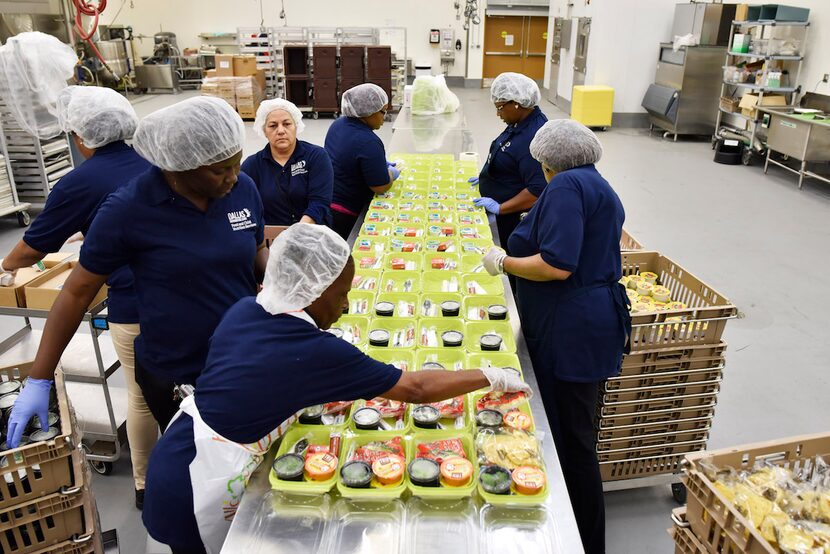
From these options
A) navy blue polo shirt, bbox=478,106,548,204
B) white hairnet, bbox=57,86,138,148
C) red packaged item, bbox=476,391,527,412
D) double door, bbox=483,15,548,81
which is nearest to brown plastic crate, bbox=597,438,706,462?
red packaged item, bbox=476,391,527,412

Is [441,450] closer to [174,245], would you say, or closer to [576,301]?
[576,301]

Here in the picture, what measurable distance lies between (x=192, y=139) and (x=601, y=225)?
4.32 ft

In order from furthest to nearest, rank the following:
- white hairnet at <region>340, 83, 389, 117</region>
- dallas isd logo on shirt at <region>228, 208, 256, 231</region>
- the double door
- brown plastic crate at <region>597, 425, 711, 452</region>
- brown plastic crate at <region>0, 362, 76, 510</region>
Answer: the double door, white hairnet at <region>340, 83, 389, 117</region>, brown plastic crate at <region>597, 425, 711, 452</region>, dallas isd logo on shirt at <region>228, 208, 256, 231</region>, brown plastic crate at <region>0, 362, 76, 510</region>

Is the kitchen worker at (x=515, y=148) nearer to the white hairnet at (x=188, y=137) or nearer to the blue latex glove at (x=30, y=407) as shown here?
the white hairnet at (x=188, y=137)

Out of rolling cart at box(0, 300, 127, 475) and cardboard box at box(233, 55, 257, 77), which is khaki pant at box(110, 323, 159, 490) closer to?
rolling cart at box(0, 300, 127, 475)

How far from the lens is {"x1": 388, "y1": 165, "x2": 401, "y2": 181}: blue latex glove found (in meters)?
3.61

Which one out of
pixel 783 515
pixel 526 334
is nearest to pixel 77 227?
pixel 526 334

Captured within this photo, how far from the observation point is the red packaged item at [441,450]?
1472mm

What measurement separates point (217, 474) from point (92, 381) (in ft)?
5.55

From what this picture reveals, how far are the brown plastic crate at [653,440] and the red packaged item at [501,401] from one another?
958 mm

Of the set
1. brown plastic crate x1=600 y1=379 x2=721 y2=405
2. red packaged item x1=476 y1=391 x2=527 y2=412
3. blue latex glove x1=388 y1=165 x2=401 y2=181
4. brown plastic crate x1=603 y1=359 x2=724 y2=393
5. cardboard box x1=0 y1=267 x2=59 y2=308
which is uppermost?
Answer: blue latex glove x1=388 y1=165 x2=401 y2=181

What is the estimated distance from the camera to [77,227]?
2148mm

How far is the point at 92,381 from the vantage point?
2781 millimetres

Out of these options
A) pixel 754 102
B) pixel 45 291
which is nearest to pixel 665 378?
pixel 45 291
